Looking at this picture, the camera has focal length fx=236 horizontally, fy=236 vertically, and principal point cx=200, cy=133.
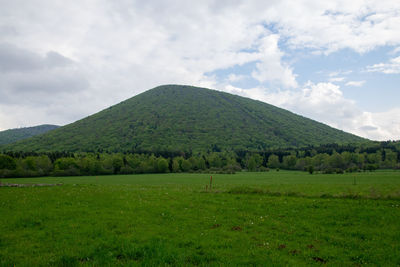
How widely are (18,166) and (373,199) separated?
421 ft

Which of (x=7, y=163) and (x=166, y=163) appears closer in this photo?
(x=7, y=163)

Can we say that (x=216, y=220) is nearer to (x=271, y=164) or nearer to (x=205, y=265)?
(x=205, y=265)

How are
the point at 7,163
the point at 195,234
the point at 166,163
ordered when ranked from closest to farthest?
the point at 195,234
the point at 7,163
the point at 166,163

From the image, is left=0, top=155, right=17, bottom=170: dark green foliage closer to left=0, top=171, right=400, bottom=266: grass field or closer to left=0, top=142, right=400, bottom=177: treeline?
left=0, top=142, right=400, bottom=177: treeline

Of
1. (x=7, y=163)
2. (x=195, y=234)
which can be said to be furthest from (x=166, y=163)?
(x=195, y=234)

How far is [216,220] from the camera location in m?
15.4

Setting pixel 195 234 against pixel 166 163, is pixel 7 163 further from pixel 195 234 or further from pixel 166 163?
pixel 195 234

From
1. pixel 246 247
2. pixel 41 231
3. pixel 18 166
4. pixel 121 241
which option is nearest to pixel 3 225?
pixel 41 231

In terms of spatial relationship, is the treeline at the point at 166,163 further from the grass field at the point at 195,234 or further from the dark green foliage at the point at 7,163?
the grass field at the point at 195,234

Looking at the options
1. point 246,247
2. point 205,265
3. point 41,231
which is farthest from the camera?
point 41,231

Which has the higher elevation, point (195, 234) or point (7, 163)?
point (195, 234)

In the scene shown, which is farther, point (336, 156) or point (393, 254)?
point (336, 156)

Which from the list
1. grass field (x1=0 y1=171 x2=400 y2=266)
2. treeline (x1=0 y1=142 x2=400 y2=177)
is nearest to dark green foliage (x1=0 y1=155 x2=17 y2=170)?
treeline (x1=0 y1=142 x2=400 y2=177)

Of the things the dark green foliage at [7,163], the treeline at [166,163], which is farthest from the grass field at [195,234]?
the dark green foliage at [7,163]
